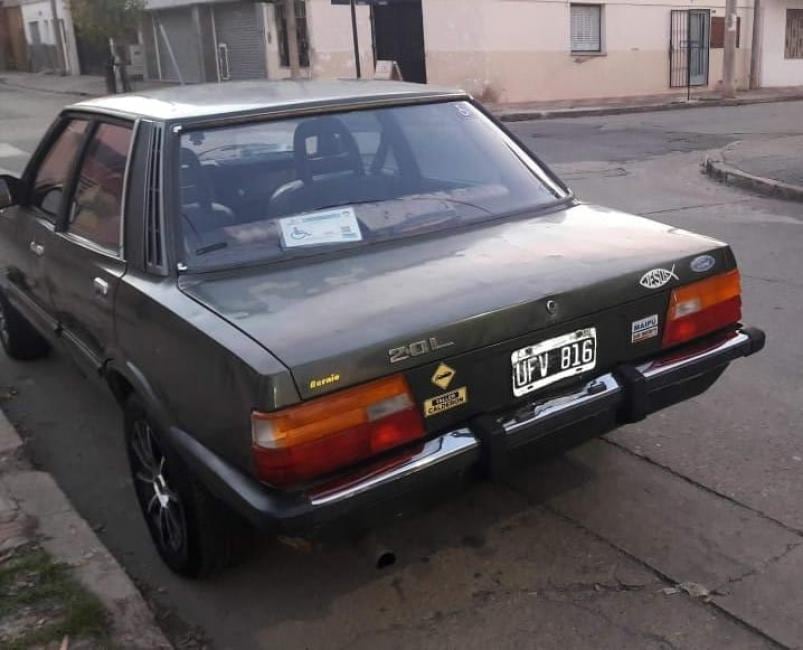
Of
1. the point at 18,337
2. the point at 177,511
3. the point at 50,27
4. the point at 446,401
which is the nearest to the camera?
the point at 446,401

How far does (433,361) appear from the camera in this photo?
260 centimetres

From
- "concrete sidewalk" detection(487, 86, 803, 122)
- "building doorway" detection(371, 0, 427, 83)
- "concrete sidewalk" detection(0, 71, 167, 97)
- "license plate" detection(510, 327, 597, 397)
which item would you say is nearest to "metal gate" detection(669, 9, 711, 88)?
"concrete sidewalk" detection(487, 86, 803, 122)

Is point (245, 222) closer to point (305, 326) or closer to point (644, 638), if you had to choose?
point (305, 326)

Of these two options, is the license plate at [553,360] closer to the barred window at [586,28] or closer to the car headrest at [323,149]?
the car headrest at [323,149]

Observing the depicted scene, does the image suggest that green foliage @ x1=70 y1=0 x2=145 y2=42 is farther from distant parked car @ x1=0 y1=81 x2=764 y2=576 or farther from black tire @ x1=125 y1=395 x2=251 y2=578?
black tire @ x1=125 y1=395 x2=251 y2=578

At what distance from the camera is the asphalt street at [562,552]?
9.23ft

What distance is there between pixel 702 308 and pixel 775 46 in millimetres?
29139

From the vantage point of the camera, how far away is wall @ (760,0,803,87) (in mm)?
28327

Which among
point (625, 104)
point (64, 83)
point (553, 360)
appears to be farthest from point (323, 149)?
point (64, 83)

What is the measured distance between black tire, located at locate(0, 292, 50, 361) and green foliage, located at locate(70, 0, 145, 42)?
69.2 feet

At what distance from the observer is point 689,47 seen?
86.6ft

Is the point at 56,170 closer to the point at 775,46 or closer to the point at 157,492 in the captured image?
the point at 157,492

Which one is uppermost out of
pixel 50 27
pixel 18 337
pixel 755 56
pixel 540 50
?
pixel 50 27

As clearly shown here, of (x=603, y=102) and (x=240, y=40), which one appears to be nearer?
(x=603, y=102)
